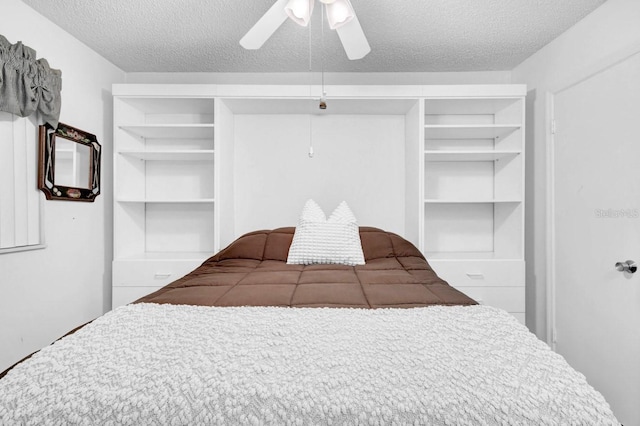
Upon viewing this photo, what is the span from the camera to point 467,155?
2598mm

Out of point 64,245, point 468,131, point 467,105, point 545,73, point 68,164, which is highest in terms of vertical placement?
point 545,73

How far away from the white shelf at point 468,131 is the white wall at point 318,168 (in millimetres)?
308

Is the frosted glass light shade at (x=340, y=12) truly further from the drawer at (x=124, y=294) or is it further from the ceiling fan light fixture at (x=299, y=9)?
the drawer at (x=124, y=294)

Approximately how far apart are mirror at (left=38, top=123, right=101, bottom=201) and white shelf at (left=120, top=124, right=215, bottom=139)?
1.05ft

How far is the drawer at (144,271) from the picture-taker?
2391 millimetres

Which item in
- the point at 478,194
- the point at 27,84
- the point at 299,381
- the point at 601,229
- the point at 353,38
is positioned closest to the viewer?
the point at 299,381

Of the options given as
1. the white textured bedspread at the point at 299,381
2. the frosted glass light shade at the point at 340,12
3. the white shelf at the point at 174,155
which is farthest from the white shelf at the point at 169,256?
the frosted glass light shade at the point at 340,12

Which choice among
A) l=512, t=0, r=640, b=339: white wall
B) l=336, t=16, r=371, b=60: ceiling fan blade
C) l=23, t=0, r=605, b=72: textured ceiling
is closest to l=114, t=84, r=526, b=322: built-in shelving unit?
l=512, t=0, r=640, b=339: white wall

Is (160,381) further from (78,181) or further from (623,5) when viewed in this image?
(623,5)

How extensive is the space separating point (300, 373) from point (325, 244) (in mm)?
1365

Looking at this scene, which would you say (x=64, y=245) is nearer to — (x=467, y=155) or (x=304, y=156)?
(x=304, y=156)

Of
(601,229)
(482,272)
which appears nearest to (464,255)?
(482,272)

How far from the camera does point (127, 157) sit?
261 centimetres

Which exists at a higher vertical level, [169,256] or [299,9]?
[299,9]
